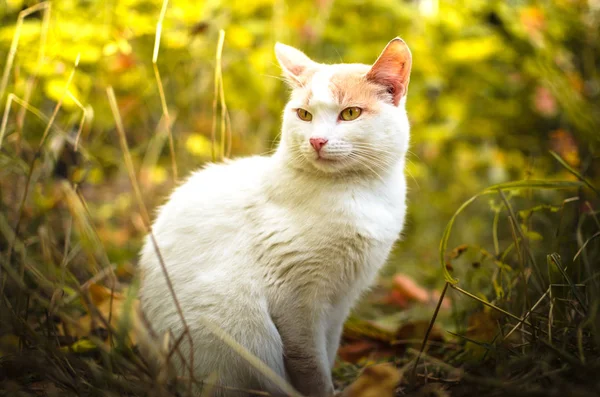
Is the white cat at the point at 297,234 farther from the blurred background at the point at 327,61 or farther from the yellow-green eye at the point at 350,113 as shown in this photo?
the blurred background at the point at 327,61

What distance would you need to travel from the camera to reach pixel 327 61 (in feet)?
8.20

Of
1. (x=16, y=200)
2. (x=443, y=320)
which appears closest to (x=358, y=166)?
(x=443, y=320)

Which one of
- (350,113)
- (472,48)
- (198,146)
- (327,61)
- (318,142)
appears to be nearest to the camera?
(318,142)

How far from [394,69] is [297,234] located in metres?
0.62

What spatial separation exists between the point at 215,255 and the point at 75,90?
119cm

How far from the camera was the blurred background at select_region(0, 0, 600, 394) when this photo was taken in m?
2.07

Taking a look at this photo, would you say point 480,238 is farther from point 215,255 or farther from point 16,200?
point 16,200

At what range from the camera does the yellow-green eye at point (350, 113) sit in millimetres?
1535

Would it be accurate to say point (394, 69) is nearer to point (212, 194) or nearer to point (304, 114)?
point (304, 114)

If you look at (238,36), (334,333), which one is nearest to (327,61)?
(238,36)

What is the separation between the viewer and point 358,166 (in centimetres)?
152

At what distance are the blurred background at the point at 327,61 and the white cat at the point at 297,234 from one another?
20.2 inches

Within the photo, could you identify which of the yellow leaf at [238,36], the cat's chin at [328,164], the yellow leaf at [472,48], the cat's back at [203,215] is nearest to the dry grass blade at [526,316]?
the cat's chin at [328,164]

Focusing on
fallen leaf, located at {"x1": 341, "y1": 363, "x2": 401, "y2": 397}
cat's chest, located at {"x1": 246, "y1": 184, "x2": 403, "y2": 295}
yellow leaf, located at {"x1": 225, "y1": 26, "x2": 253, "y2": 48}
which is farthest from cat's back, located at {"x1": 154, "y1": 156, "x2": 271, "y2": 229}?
yellow leaf, located at {"x1": 225, "y1": 26, "x2": 253, "y2": 48}
